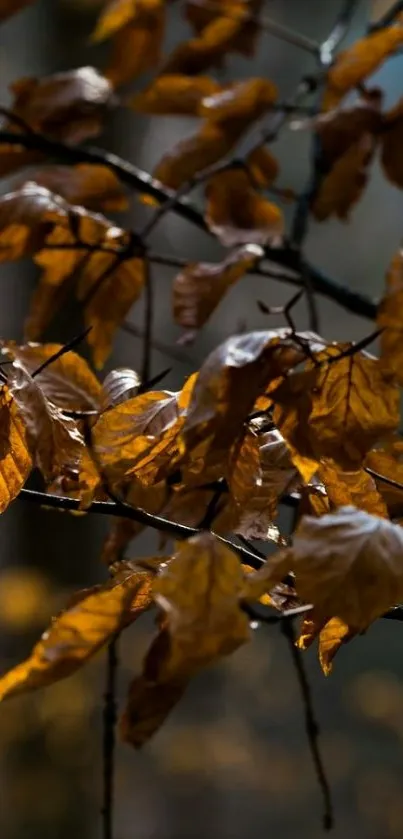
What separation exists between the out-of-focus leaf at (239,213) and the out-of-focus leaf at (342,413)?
22 centimetres

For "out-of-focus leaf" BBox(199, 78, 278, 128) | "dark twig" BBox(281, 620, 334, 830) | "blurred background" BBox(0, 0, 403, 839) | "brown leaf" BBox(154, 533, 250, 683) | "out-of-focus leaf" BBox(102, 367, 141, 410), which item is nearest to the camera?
"brown leaf" BBox(154, 533, 250, 683)

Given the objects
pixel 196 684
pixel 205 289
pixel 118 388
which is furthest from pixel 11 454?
pixel 196 684

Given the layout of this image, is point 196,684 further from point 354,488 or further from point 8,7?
point 354,488

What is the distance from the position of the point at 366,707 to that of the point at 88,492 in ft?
4.32

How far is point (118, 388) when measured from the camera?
0.99 ft

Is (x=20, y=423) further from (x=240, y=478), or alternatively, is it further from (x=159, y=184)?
(x=159, y=184)

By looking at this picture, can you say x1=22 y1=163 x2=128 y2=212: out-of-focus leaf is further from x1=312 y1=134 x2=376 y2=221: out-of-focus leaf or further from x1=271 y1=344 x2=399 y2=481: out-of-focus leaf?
x1=271 y1=344 x2=399 y2=481: out-of-focus leaf

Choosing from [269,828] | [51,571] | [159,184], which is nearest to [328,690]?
[269,828]

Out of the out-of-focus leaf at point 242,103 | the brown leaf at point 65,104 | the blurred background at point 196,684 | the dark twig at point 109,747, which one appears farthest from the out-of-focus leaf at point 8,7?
the blurred background at point 196,684

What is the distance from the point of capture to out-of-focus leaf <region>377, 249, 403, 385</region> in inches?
10.9

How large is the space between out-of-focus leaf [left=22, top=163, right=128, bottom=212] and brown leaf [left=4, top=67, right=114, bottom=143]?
0.14 feet

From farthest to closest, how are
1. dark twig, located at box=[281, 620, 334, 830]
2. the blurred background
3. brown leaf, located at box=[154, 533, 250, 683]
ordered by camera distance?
the blurred background < dark twig, located at box=[281, 620, 334, 830] < brown leaf, located at box=[154, 533, 250, 683]

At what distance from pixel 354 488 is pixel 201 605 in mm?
90

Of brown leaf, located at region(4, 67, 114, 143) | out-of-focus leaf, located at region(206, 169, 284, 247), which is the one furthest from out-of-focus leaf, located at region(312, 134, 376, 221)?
brown leaf, located at region(4, 67, 114, 143)
